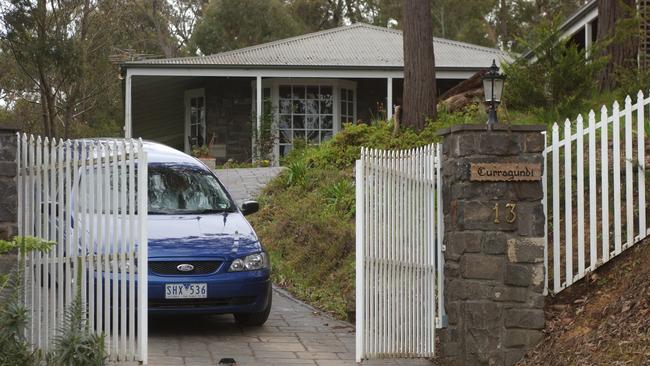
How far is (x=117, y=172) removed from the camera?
23.6ft

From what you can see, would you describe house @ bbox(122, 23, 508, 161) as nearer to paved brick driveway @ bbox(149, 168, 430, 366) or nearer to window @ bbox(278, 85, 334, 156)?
window @ bbox(278, 85, 334, 156)

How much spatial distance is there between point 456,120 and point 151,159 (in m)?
7.56

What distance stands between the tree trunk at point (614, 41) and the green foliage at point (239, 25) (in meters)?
26.9

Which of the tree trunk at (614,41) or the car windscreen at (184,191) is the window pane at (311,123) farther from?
the car windscreen at (184,191)

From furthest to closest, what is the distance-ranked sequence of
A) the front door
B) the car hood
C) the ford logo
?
the front door < the car hood < the ford logo

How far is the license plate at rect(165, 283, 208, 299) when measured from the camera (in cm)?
837

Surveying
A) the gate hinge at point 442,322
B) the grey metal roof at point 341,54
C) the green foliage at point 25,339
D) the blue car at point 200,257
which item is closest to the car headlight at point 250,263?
the blue car at point 200,257

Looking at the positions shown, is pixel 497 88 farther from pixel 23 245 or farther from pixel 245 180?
pixel 245 180

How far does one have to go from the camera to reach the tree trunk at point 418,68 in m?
17.2

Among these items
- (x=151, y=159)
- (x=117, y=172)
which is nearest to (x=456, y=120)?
(x=151, y=159)

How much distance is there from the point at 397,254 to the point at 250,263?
158 centimetres

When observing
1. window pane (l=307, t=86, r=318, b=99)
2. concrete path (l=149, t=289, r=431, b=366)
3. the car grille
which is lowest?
concrete path (l=149, t=289, r=431, b=366)

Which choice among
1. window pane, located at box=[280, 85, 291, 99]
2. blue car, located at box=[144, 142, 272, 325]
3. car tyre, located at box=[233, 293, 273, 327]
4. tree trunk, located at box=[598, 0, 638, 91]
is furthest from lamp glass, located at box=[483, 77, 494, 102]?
window pane, located at box=[280, 85, 291, 99]

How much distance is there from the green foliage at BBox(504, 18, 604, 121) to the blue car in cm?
541
